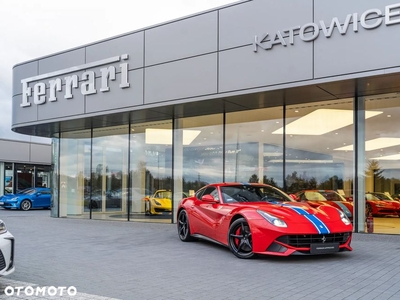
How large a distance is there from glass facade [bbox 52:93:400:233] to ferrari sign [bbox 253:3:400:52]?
2.49 meters

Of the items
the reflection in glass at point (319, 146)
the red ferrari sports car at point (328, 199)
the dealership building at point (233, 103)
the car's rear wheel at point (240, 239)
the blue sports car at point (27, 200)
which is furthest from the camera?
the blue sports car at point (27, 200)

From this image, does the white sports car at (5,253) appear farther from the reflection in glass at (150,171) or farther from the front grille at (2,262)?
the reflection in glass at (150,171)

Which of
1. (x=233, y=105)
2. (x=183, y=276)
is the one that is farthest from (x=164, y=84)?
(x=183, y=276)

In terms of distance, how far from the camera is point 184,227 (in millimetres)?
9945

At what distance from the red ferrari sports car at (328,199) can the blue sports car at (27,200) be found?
17363mm

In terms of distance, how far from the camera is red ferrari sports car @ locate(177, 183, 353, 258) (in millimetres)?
7027

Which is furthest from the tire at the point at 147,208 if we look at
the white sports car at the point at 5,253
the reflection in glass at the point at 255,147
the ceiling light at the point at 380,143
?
the white sports car at the point at 5,253

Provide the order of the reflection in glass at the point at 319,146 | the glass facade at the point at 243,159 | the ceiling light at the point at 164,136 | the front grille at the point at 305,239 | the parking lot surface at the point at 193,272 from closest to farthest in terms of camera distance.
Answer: the parking lot surface at the point at 193,272 < the front grille at the point at 305,239 < the glass facade at the point at 243,159 < the reflection in glass at the point at 319,146 < the ceiling light at the point at 164,136

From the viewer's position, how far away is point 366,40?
946 cm

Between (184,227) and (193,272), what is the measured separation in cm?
346

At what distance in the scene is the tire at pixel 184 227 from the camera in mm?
9789

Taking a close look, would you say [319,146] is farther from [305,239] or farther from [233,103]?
[305,239]

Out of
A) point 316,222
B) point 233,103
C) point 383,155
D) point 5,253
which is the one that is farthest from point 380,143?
point 5,253

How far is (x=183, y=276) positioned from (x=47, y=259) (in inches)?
111
